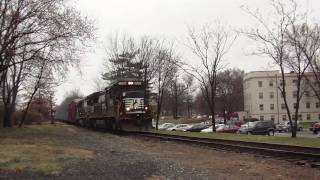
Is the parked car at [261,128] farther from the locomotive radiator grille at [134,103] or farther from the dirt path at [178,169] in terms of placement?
the dirt path at [178,169]

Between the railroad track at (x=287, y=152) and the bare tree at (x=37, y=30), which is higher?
the bare tree at (x=37, y=30)

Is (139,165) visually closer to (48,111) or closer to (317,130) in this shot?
(317,130)

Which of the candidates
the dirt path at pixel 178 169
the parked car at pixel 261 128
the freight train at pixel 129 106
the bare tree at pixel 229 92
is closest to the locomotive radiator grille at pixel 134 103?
the freight train at pixel 129 106

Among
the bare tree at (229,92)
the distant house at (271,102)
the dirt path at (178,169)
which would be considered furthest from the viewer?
the distant house at (271,102)

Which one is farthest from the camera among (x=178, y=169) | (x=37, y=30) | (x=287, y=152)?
(x=37, y=30)

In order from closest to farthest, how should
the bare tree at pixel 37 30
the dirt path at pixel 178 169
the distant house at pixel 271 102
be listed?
the dirt path at pixel 178 169 → the bare tree at pixel 37 30 → the distant house at pixel 271 102

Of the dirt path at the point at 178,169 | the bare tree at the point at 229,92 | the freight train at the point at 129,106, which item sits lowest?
the dirt path at the point at 178,169

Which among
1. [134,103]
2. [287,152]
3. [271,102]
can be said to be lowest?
[287,152]

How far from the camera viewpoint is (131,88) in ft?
113

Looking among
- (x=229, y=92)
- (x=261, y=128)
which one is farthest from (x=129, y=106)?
(x=229, y=92)

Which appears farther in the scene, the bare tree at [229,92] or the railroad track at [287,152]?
the bare tree at [229,92]

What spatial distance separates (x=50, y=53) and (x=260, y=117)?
97.6 m

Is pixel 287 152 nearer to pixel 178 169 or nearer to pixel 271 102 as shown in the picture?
pixel 178 169

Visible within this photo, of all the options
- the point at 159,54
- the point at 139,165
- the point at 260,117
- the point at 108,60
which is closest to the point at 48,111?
the point at 108,60
